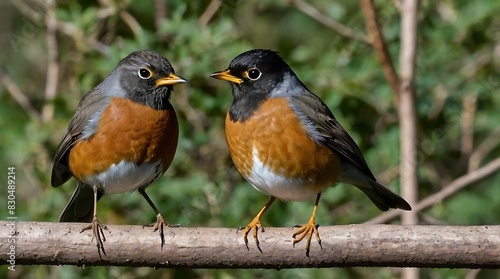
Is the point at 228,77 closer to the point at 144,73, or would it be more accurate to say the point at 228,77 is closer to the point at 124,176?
the point at 144,73

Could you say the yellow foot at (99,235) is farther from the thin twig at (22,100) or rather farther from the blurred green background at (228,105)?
the thin twig at (22,100)

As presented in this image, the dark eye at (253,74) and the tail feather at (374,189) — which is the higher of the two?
the dark eye at (253,74)

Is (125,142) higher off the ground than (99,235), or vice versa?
(125,142)

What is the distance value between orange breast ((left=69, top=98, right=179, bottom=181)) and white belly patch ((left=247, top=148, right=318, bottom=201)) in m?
0.58

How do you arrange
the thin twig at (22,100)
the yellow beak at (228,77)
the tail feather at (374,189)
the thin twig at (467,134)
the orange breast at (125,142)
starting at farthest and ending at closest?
1. the thin twig at (467,134)
2. the thin twig at (22,100)
3. the tail feather at (374,189)
4. the yellow beak at (228,77)
5. the orange breast at (125,142)

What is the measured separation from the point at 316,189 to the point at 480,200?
2.90m

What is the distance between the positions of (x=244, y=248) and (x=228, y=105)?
7.85 feet

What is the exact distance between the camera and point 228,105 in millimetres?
7734

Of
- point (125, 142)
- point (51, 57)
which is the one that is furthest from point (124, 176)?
point (51, 57)

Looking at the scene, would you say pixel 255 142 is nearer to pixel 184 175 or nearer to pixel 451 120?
pixel 184 175

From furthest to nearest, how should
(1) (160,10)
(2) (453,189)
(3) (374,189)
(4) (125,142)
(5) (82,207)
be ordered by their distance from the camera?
(1) (160,10), (2) (453,189), (3) (374,189), (5) (82,207), (4) (125,142)

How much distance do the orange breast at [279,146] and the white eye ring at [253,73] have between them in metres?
0.19

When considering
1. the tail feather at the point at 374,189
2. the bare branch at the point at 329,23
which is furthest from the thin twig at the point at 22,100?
the tail feather at the point at 374,189

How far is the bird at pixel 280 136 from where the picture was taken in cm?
616
